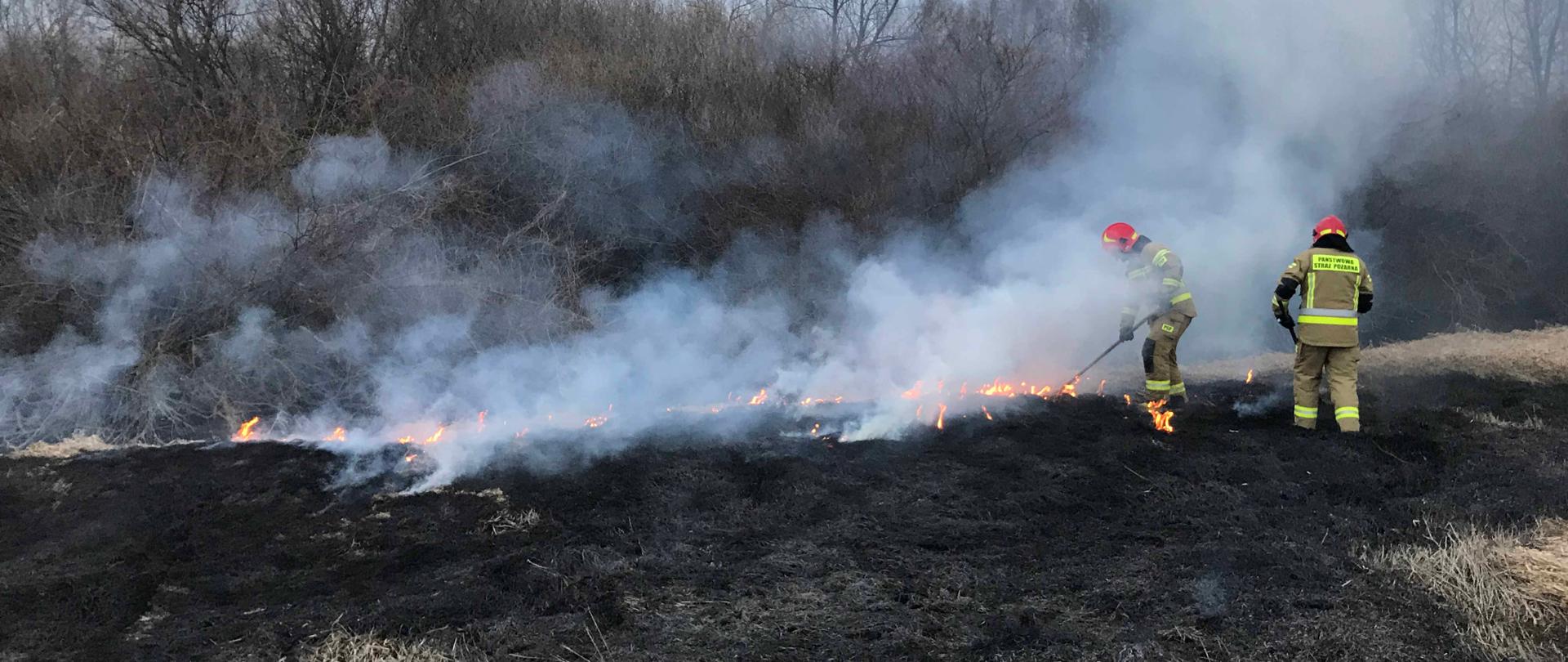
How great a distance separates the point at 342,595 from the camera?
4.07m

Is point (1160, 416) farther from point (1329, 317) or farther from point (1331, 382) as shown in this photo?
point (1329, 317)

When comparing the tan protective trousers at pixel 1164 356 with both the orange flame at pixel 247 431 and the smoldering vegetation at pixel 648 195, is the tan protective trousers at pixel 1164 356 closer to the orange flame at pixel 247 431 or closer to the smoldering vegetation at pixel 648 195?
the smoldering vegetation at pixel 648 195

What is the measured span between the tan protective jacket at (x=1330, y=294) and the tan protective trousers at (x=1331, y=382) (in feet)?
0.34

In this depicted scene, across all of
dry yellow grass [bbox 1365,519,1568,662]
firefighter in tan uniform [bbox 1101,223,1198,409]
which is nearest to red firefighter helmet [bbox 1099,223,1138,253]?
firefighter in tan uniform [bbox 1101,223,1198,409]

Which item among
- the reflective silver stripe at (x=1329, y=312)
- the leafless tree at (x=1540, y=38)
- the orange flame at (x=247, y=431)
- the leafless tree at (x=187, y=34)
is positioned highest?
the leafless tree at (x=187, y=34)

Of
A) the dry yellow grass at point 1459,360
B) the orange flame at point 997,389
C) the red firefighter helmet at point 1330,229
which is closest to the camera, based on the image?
the red firefighter helmet at point 1330,229

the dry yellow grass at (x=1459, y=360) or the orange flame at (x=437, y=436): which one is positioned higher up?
the orange flame at (x=437, y=436)

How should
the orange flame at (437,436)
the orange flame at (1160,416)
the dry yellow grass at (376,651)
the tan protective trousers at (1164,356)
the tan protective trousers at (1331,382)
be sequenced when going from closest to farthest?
the dry yellow grass at (376,651) < the orange flame at (437,436) < the tan protective trousers at (1331,382) < the orange flame at (1160,416) < the tan protective trousers at (1164,356)

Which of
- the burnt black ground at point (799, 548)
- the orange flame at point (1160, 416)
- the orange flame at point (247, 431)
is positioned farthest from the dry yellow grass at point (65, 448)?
the orange flame at point (1160, 416)

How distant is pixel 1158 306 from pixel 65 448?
29.6 ft

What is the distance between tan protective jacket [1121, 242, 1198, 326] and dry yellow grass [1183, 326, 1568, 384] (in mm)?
1957

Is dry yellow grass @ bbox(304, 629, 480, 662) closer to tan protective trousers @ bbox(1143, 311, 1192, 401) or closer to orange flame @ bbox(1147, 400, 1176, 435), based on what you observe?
orange flame @ bbox(1147, 400, 1176, 435)

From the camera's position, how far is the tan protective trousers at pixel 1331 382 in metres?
6.80

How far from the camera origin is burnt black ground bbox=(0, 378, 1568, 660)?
3689 mm
